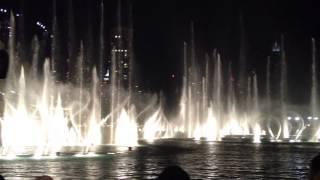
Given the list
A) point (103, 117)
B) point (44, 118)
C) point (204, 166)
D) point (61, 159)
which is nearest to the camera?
point (204, 166)

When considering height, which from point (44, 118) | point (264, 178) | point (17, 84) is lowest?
point (264, 178)

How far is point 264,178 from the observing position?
1872 cm

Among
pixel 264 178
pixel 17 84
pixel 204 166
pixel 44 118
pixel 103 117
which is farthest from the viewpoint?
pixel 103 117

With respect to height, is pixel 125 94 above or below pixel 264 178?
above

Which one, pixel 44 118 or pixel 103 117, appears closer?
pixel 44 118

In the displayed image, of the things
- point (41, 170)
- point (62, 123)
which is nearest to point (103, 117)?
point (62, 123)

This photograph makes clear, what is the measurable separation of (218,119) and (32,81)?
108 ft

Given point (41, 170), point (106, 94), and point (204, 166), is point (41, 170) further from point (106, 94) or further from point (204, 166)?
point (106, 94)

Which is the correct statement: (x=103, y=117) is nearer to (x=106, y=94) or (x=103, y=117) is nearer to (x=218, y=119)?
(x=106, y=94)

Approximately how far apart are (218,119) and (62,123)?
116 ft

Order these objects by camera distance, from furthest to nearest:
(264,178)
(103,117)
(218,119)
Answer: (218,119) < (103,117) < (264,178)

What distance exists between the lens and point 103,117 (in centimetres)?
7256

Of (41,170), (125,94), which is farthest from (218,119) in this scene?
(41,170)

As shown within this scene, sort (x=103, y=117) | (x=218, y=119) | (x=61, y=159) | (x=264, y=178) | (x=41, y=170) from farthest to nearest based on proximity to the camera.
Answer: (x=218, y=119) → (x=103, y=117) → (x=61, y=159) → (x=41, y=170) → (x=264, y=178)
